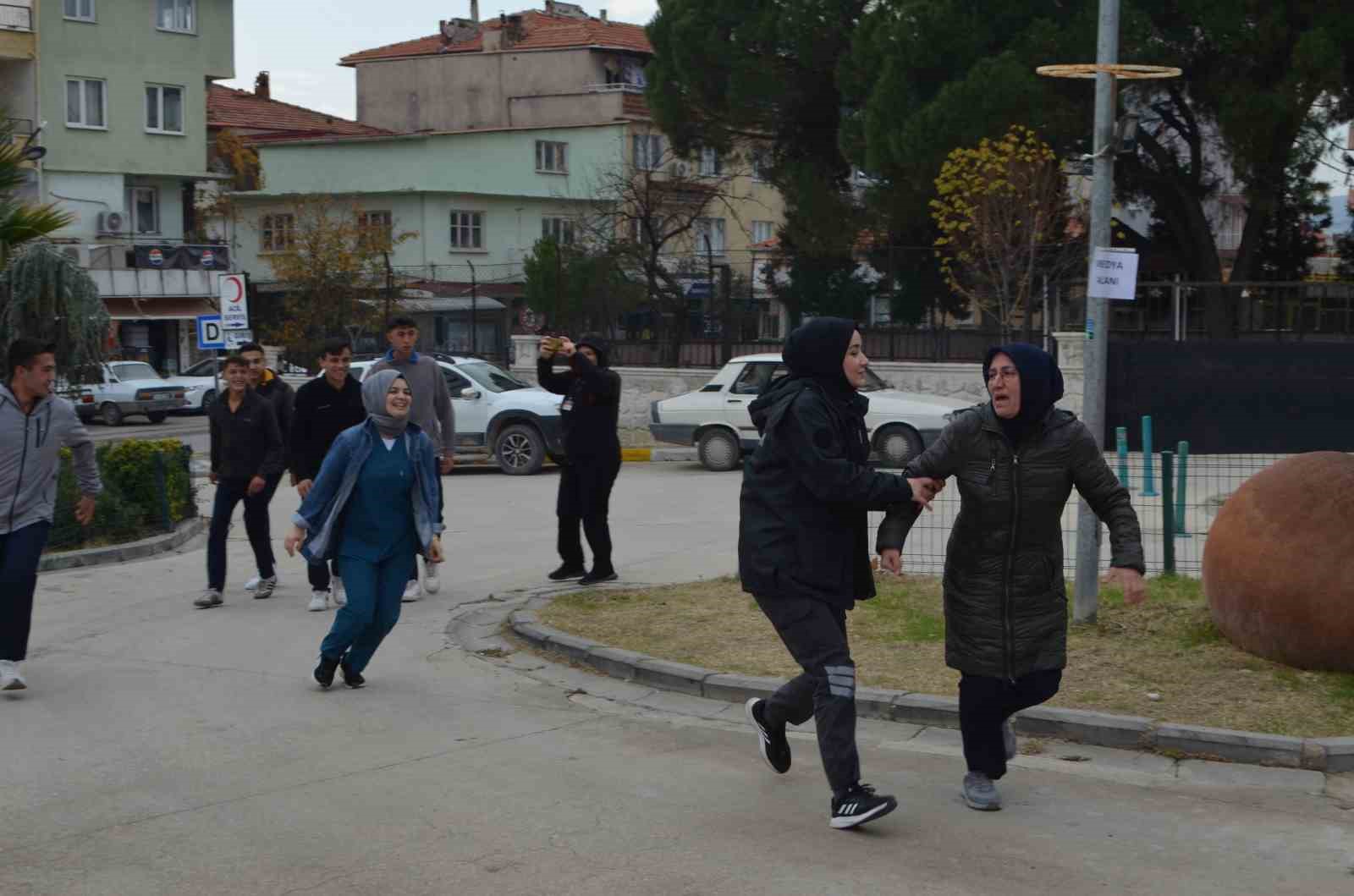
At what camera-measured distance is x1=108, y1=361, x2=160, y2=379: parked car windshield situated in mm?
39531

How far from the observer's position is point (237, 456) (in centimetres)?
1107

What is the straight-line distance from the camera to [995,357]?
601 centimetres

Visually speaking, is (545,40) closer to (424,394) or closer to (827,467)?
(424,394)

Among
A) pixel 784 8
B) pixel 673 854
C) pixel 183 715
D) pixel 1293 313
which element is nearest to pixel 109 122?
pixel 784 8

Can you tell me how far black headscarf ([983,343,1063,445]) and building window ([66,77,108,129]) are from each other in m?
45.1

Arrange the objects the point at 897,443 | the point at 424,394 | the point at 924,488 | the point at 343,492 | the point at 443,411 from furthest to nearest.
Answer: the point at 897,443
the point at 443,411
the point at 424,394
the point at 343,492
the point at 924,488

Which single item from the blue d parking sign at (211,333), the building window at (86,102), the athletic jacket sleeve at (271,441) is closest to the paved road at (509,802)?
the athletic jacket sleeve at (271,441)

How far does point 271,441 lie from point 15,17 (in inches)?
1541

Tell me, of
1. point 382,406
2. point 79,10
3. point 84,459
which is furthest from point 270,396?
point 79,10

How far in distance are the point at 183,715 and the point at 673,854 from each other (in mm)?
3266

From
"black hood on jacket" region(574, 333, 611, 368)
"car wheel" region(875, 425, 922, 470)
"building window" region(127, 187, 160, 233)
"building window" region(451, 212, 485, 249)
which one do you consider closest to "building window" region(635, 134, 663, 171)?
"building window" region(451, 212, 485, 249)

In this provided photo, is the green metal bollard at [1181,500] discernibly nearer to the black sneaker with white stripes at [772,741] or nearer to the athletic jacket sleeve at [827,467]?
A: the black sneaker with white stripes at [772,741]

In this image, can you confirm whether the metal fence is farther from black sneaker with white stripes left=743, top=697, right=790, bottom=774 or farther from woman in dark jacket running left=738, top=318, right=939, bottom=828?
woman in dark jacket running left=738, top=318, right=939, bottom=828

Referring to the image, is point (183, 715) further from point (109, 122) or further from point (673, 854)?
point (109, 122)
